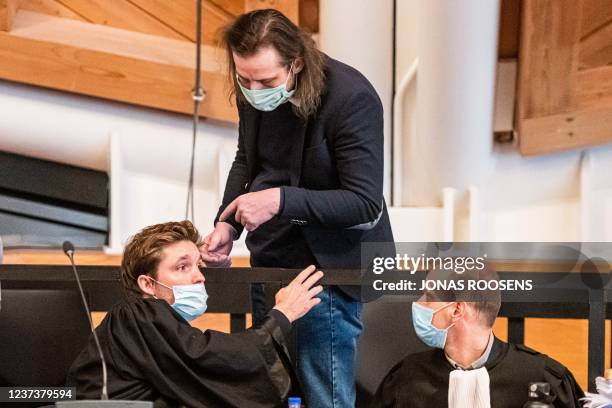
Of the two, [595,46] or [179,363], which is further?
[595,46]

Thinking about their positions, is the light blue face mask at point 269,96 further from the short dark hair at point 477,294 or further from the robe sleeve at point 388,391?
the robe sleeve at point 388,391

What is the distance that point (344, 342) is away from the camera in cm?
237

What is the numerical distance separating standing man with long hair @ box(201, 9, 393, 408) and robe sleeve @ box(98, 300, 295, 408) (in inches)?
2.7

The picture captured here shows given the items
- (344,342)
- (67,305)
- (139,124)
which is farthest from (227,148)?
(344,342)

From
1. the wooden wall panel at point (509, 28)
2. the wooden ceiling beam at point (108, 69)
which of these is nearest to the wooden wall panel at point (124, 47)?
the wooden ceiling beam at point (108, 69)

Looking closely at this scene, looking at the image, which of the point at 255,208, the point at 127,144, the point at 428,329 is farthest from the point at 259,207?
the point at 127,144

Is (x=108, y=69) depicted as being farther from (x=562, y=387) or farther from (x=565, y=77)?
(x=562, y=387)

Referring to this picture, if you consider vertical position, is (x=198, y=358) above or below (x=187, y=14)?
below

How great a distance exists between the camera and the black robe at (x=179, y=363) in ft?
7.61

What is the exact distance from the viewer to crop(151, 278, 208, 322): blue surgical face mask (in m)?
2.41

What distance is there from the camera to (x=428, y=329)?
2.37m

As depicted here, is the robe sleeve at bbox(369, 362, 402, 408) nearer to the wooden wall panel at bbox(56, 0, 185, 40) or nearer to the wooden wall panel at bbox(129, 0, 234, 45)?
the wooden wall panel at bbox(129, 0, 234, 45)

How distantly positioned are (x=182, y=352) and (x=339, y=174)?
19.0 inches

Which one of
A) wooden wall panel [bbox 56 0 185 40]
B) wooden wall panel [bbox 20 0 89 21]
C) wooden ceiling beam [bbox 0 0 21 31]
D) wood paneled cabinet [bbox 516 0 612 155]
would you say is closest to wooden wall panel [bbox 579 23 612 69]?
wood paneled cabinet [bbox 516 0 612 155]
